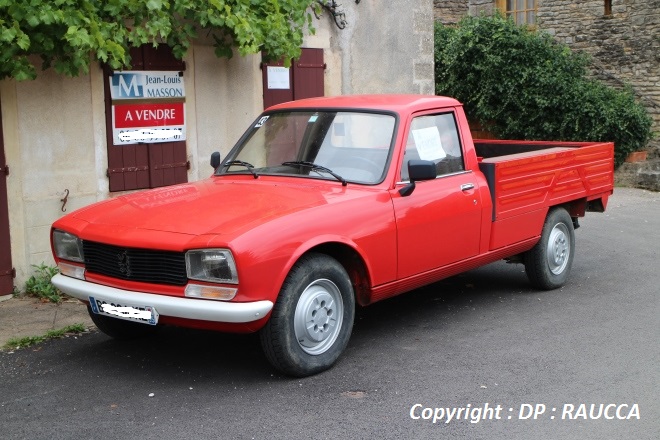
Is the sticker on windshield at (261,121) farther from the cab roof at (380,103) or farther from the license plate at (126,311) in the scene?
the license plate at (126,311)

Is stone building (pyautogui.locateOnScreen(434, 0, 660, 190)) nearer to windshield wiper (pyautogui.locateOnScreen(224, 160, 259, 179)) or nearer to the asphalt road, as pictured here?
Answer: the asphalt road

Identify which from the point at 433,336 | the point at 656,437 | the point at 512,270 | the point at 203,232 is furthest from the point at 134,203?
the point at 512,270

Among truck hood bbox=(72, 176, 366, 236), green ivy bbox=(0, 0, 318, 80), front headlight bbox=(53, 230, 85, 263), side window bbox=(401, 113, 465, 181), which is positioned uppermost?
green ivy bbox=(0, 0, 318, 80)

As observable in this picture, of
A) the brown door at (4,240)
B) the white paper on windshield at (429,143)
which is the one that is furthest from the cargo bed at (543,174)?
the brown door at (4,240)

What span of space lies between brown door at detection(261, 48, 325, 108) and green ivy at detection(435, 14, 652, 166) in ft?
22.0

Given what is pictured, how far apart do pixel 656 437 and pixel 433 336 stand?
2206mm

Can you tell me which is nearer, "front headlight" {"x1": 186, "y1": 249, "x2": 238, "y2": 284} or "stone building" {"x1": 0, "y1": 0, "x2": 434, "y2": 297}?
"front headlight" {"x1": 186, "y1": 249, "x2": 238, "y2": 284}

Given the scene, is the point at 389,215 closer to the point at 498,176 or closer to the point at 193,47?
the point at 498,176

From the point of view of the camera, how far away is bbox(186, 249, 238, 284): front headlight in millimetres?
5297

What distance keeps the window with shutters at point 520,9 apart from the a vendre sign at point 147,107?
12.6m

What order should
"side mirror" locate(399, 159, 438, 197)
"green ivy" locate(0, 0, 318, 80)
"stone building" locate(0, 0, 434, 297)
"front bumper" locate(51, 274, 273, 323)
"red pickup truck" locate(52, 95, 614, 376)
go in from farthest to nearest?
"stone building" locate(0, 0, 434, 297) → "green ivy" locate(0, 0, 318, 80) → "side mirror" locate(399, 159, 438, 197) → "red pickup truck" locate(52, 95, 614, 376) → "front bumper" locate(51, 274, 273, 323)

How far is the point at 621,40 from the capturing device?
18484 millimetres

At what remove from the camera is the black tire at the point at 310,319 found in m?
5.52

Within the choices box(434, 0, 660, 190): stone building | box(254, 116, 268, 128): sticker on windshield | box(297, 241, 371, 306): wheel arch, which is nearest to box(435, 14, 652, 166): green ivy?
box(434, 0, 660, 190): stone building
